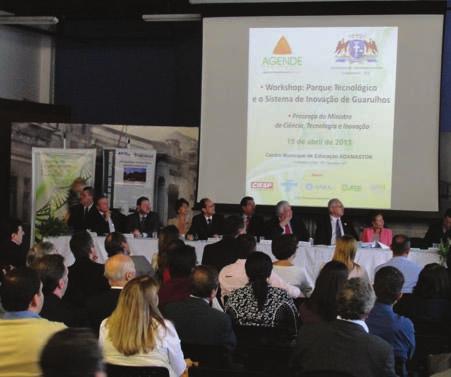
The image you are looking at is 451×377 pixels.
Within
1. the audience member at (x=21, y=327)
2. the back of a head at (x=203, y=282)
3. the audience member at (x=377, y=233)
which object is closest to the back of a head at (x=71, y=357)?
the audience member at (x=21, y=327)

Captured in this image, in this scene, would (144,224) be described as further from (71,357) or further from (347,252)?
(71,357)

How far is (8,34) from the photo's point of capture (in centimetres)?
1196

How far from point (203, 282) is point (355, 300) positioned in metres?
0.88

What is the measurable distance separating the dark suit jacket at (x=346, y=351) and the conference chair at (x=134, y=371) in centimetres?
53

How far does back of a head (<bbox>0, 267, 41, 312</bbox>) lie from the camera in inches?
122

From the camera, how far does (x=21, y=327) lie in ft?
9.57

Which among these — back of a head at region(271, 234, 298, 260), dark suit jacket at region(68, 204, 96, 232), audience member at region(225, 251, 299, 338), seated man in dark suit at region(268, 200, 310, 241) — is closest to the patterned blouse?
audience member at region(225, 251, 299, 338)

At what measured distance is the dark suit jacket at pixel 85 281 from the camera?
503 centimetres

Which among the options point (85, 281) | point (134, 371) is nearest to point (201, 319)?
point (134, 371)

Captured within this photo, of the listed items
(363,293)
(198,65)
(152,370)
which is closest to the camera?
(152,370)

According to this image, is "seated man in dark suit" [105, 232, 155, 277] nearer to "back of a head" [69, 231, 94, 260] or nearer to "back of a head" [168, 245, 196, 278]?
"back of a head" [69, 231, 94, 260]

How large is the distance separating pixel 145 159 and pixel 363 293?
25.1ft

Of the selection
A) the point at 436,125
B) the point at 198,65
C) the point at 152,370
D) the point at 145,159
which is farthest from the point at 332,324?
the point at 198,65

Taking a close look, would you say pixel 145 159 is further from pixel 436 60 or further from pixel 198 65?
pixel 436 60
